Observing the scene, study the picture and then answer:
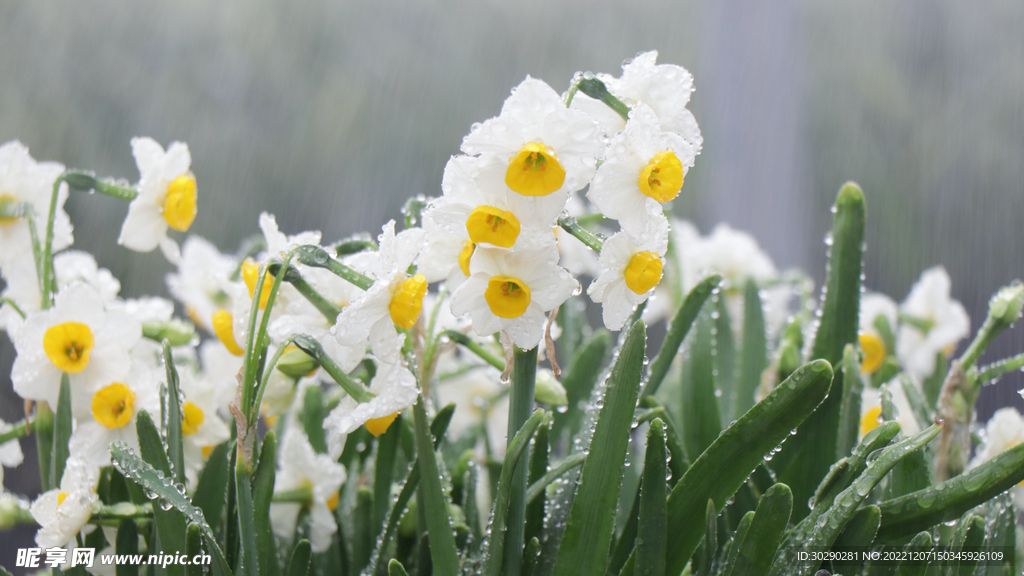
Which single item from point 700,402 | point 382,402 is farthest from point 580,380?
point 382,402

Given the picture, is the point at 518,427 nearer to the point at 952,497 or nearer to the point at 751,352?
the point at 952,497

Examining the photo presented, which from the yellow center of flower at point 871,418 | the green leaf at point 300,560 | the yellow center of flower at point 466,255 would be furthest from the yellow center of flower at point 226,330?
the yellow center of flower at point 871,418

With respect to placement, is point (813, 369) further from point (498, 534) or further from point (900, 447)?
point (498, 534)

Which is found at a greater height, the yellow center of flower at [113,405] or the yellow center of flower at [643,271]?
the yellow center of flower at [113,405]

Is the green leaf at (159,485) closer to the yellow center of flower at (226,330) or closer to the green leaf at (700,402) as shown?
the yellow center of flower at (226,330)

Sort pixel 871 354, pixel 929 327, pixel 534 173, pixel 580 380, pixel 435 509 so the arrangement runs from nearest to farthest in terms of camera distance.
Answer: pixel 534 173 < pixel 435 509 < pixel 580 380 < pixel 871 354 < pixel 929 327
